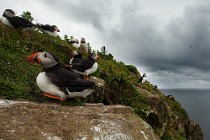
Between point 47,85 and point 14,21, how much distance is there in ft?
23.3

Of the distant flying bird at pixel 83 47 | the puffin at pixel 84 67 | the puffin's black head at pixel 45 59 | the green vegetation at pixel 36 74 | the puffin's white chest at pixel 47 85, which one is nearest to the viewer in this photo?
the puffin's white chest at pixel 47 85

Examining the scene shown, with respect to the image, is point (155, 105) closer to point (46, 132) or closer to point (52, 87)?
point (52, 87)

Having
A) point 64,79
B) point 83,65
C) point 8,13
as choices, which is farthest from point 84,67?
point 8,13

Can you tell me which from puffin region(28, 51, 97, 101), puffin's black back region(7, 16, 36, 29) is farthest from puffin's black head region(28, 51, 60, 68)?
puffin's black back region(7, 16, 36, 29)

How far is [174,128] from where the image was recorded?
2047cm

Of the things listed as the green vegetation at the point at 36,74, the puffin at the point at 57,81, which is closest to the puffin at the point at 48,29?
the green vegetation at the point at 36,74

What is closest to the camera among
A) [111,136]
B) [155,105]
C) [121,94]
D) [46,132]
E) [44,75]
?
[46,132]

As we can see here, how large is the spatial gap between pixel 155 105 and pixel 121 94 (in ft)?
8.41

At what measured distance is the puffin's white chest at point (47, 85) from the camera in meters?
9.01

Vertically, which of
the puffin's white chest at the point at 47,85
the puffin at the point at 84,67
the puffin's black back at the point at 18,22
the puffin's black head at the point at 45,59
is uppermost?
the puffin's black back at the point at 18,22

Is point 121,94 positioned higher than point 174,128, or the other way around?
point 121,94

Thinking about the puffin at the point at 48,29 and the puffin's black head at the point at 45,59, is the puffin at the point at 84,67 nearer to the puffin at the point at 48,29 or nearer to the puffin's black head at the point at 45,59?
the puffin's black head at the point at 45,59

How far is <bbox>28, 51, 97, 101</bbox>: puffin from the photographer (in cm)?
906

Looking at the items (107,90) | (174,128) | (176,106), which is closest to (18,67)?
(107,90)
